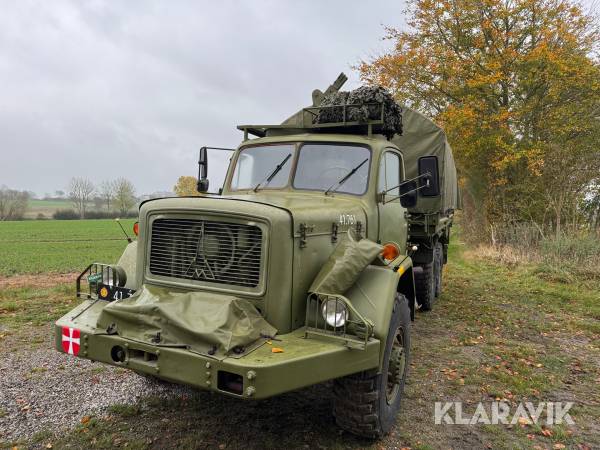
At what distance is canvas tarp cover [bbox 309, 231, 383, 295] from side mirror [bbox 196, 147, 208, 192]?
2.60 m

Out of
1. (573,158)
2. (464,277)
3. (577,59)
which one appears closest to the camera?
(464,277)

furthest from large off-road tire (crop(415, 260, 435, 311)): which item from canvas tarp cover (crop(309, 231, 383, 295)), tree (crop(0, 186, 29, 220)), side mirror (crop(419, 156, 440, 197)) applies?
tree (crop(0, 186, 29, 220))

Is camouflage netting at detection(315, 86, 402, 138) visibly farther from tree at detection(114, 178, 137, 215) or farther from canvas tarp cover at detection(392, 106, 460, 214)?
tree at detection(114, 178, 137, 215)

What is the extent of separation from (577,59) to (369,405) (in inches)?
614

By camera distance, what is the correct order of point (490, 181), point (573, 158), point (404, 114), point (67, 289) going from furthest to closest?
point (490, 181) < point (573, 158) < point (67, 289) < point (404, 114)

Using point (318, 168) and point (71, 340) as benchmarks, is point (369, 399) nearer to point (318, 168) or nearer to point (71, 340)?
point (71, 340)

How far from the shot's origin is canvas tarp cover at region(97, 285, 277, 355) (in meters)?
2.77

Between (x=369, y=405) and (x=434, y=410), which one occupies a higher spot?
(x=369, y=405)

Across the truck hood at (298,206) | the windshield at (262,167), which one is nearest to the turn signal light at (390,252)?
the truck hood at (298,206)

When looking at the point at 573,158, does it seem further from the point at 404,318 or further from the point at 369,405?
the point at 369,405

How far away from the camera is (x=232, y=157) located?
516 cm

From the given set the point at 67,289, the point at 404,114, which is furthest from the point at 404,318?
the point at 67,289

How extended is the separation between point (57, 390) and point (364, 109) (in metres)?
4.12

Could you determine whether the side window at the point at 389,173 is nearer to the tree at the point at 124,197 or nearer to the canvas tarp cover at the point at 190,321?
the canvas tarp cover at the point at 190,321
